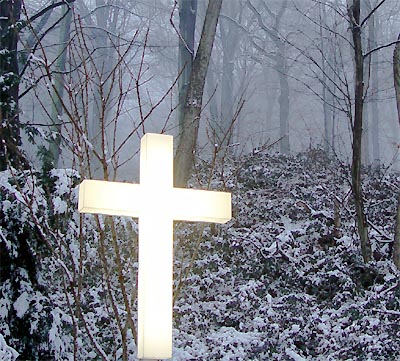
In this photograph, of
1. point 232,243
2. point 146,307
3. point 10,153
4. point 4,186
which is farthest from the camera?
point 232,243

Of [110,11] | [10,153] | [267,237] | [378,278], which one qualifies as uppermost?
[110,11]

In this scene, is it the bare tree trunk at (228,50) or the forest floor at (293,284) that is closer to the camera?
the forest floor at (293,284)

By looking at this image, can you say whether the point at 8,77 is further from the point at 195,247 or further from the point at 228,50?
the point at 228,50

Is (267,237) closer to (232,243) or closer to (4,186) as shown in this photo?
(232,243)

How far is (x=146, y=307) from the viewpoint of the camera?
2.20m

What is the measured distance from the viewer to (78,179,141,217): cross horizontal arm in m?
2.30

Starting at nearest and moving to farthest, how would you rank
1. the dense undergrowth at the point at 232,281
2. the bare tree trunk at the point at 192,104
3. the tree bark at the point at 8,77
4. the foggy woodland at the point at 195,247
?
the foggy woodland at the point at 195,247 < the dense undergrowth at the point at 232,281 < the tree bark at the point at 8,77 < the bare tree trunk at the point at 192,104

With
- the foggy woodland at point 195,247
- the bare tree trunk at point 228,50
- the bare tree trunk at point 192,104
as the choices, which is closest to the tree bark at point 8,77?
the foggy woodland at point 195,247

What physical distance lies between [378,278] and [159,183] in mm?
4578

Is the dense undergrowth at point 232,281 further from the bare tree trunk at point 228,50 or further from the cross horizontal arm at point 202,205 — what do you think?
the bare tree trunk at point 228,50

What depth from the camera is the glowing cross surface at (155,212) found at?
2.18m

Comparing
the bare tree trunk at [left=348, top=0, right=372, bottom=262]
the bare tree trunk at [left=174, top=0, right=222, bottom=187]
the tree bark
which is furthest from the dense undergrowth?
the bare tree trunk at [left=174, top=0, right=222, bottom=187]

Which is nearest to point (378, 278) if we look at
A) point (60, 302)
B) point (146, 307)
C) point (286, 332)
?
point (286, 332)

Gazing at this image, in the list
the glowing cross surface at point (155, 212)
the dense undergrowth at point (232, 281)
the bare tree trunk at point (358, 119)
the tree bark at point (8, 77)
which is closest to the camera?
the glowing cross surface at point (155, 212)
